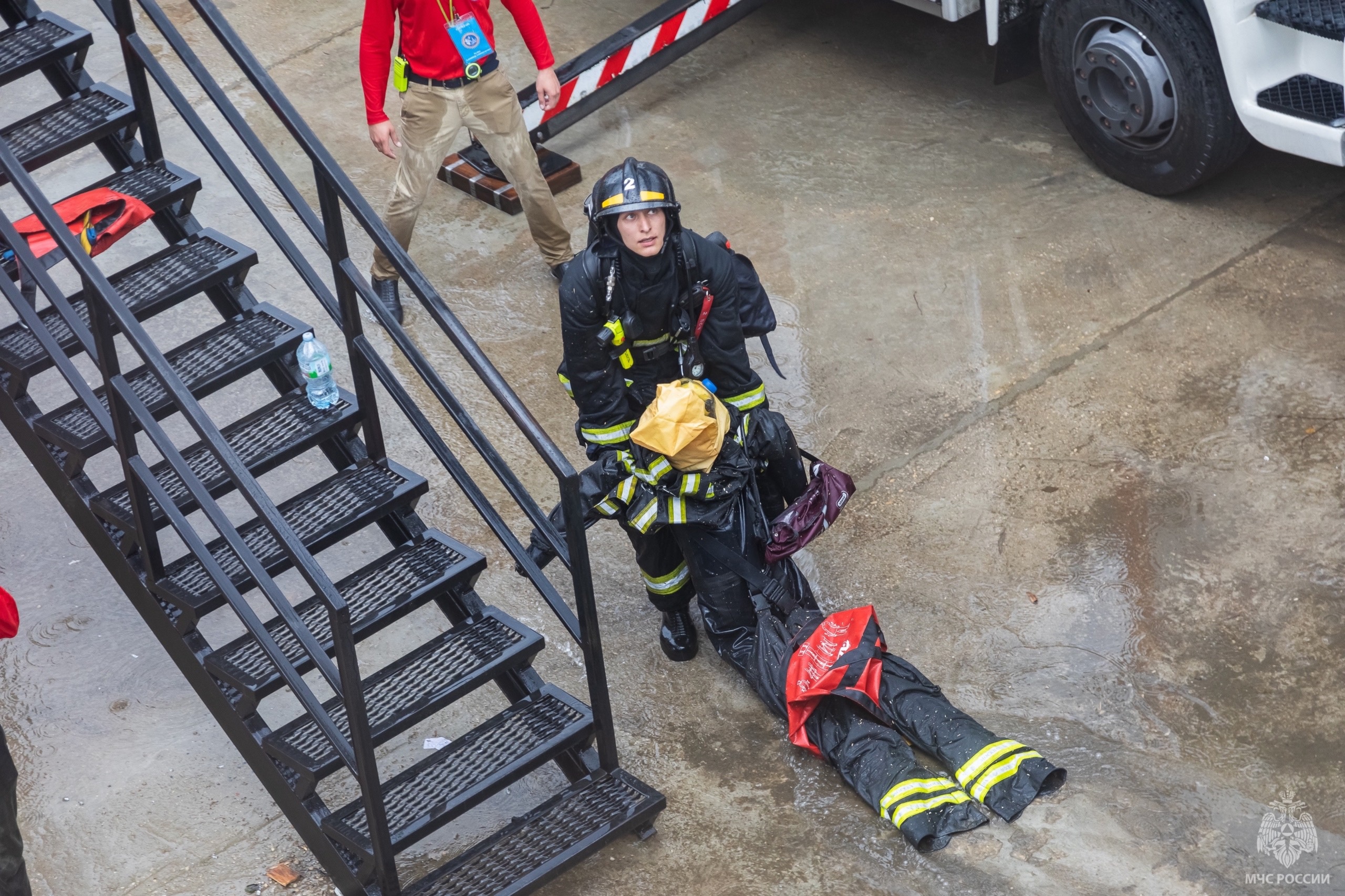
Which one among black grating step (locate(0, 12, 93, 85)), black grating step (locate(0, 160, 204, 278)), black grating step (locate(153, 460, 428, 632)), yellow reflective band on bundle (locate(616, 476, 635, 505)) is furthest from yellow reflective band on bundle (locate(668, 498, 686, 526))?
black grating step (locate(0, 12, 93, 85))

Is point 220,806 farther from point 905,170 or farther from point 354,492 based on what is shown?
point 905,170

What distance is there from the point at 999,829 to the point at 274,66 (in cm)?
616

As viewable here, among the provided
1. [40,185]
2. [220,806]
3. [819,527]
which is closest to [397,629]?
[220,806]

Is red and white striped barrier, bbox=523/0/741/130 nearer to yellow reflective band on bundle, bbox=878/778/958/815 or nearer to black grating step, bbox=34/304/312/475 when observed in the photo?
black grating step, bbox=34/304/312/475

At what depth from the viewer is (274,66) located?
8.09 metres

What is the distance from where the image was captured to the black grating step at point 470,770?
378 cm

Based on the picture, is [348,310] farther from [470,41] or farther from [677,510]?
[470,41]

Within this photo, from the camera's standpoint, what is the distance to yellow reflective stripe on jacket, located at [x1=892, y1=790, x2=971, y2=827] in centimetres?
394

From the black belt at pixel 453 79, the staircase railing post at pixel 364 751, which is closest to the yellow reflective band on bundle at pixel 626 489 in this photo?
the staircase railing post at pixel 364 751

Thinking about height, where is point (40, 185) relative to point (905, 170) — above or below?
above

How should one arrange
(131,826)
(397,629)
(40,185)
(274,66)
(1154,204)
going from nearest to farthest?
(131,826), (397,629), (1154,204), (40,185), (274,66)

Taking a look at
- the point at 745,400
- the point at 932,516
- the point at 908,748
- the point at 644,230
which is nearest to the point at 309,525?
the point at 644,230

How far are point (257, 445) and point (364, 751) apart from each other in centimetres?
106

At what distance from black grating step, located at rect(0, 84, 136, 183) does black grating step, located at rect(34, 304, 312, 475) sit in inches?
28.3
